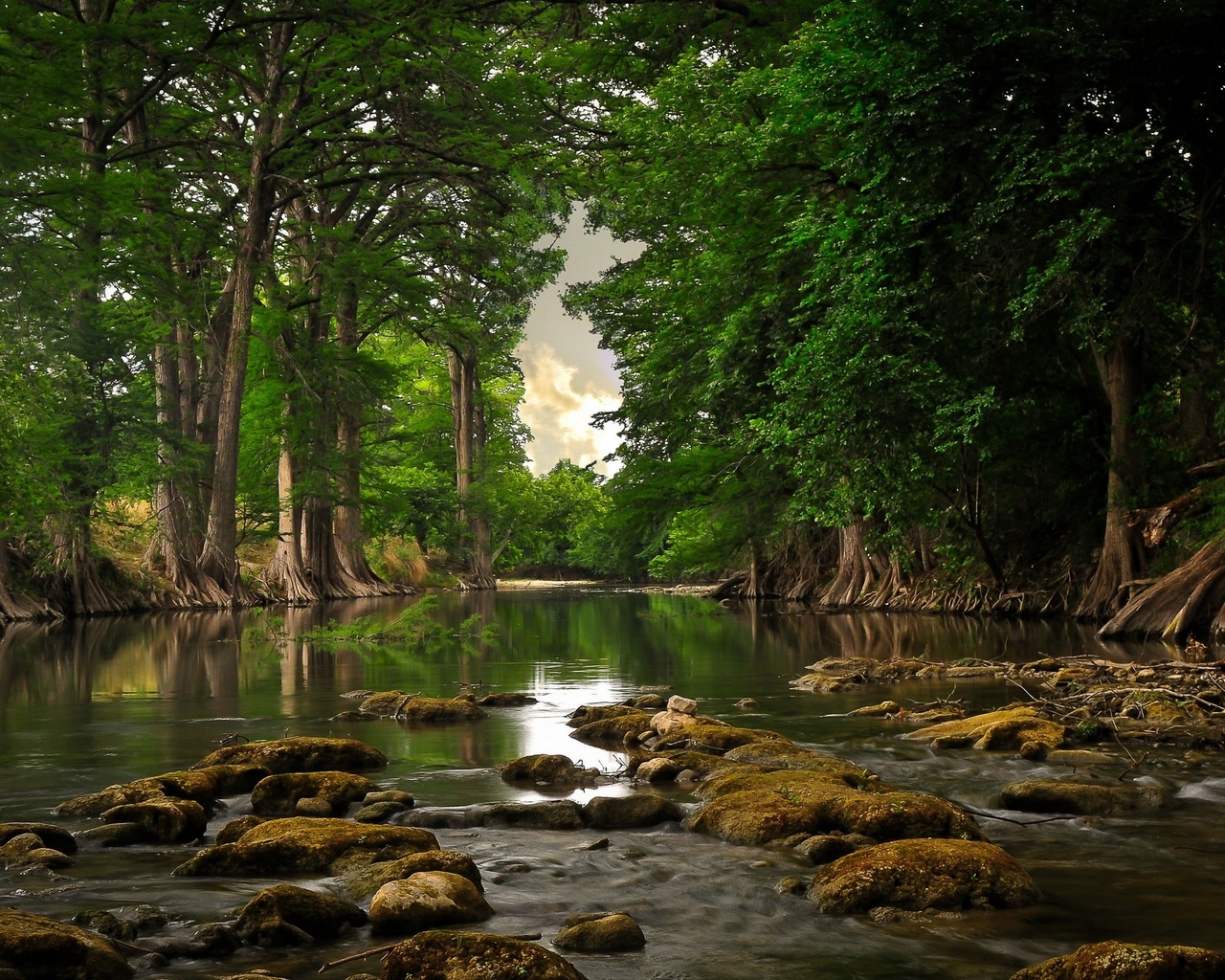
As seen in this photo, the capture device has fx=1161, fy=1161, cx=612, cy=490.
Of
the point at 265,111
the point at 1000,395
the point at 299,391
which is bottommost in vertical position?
the point at 1000,395

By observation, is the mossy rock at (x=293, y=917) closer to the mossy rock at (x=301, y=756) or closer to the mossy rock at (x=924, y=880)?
the mossy rock at (x=924, y=880)

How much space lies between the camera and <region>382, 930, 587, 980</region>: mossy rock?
373 centimetres

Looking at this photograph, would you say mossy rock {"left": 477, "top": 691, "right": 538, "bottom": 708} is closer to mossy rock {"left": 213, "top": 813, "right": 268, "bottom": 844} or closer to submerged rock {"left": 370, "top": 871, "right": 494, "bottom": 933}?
mossy rock {"left": 213, "top": 813, "right": 268, "bottom": 844}

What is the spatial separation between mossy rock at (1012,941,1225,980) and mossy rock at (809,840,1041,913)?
0.94 metres

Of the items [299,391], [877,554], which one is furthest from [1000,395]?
[299,391]

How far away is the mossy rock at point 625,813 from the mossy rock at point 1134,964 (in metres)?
2.82

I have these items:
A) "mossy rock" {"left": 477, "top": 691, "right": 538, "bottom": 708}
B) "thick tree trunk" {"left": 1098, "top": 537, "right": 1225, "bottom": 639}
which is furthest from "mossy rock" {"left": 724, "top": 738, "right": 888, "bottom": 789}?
"thick tree trunk" {"left": 1098, "top": 537, "right": 1225, "bottom": 639}

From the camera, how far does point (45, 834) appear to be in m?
5.64

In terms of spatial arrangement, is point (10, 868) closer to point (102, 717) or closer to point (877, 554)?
point (102, 717)

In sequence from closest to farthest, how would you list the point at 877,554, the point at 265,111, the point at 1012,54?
the point at 1012,54 → the point at 265,111 → the point at 877,554

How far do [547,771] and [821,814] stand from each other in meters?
2.19

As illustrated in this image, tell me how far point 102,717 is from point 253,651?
6923 mm

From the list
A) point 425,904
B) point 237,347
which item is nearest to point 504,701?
point 425,904

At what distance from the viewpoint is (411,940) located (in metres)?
3.91
